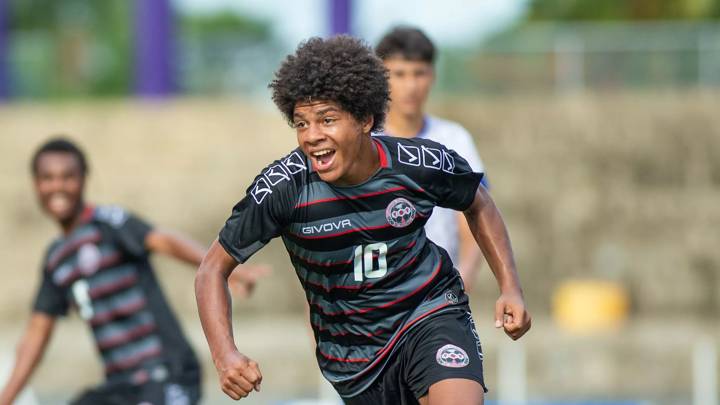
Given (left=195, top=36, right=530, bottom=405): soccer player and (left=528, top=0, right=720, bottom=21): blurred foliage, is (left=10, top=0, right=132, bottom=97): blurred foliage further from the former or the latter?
(left=195, top=36, right=530, bottom=405): soccer player

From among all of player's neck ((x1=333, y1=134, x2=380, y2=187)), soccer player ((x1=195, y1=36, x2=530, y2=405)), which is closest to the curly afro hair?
soccer player ((x1=195, y1=36, x2=530, y2=405))

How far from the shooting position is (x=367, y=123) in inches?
195

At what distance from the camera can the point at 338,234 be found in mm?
4875

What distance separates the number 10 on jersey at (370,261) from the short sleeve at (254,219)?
0.36m

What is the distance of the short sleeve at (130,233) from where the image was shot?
21.4 ft

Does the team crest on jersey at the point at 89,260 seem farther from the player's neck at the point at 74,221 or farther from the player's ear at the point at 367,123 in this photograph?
the player's ear at the point at 367,123

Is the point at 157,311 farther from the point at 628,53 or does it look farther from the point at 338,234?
the point at 628,53

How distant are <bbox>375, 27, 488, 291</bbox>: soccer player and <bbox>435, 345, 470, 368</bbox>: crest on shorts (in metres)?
1.63

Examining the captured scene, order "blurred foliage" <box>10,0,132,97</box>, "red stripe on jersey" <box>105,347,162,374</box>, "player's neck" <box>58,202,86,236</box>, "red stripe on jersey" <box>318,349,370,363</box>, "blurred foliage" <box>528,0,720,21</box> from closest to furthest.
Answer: "red stripe on jersey" <box>318,349,370,363</box>, "red stripe on jersey" <box>105,347,162,374</box>, "player's neck" <box>58,202,86,236</box>, "blurred foliage" <box>10,0,132,97</box>, "blurred foliage" <box>528,0,720,21</box>

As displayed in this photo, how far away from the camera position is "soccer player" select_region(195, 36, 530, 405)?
188 inches

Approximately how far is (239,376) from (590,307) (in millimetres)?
11190

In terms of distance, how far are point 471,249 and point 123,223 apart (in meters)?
1.80

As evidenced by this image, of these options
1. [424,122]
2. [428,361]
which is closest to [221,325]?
[428,361]

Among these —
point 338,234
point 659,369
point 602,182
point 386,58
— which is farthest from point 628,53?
point 338,234
